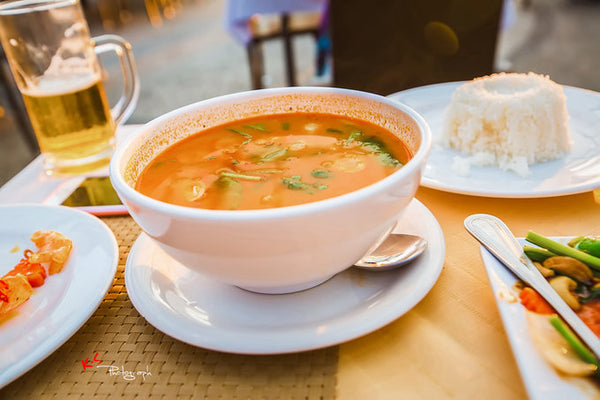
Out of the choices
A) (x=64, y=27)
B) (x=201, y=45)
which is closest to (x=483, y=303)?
(x=64, y=27)

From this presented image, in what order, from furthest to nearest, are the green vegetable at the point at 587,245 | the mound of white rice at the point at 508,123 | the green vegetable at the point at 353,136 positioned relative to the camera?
the mound of white rice at the point at 508,123, the green vegetable at the point at 353,136, the green vegetable at the point at 587,245

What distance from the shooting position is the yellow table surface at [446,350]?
68 centimetres

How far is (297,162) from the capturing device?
97cm

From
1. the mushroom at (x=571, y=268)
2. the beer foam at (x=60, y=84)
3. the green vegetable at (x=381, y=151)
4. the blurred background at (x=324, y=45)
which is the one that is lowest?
the blurred background at (x=324, y=45)

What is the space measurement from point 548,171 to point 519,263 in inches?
20.5

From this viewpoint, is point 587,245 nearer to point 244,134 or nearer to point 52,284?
point 244,134

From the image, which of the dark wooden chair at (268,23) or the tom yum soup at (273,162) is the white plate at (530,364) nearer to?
the tom yum soup at (273,162)

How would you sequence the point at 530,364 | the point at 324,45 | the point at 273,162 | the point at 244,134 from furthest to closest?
1. the point at 324,45
2. the point at 244,134
3. the point at 273,162
4. the point at 530,364

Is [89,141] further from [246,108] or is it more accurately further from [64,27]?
[246,108]

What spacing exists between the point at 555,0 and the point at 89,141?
995 centimetres

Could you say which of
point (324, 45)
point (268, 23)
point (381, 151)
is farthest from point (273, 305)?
point (268, 23)

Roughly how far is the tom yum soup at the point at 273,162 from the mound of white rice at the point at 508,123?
35cm

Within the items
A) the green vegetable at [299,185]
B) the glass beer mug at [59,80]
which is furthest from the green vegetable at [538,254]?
the glass beer mug at [59,80]

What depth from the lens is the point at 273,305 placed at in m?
0.81
